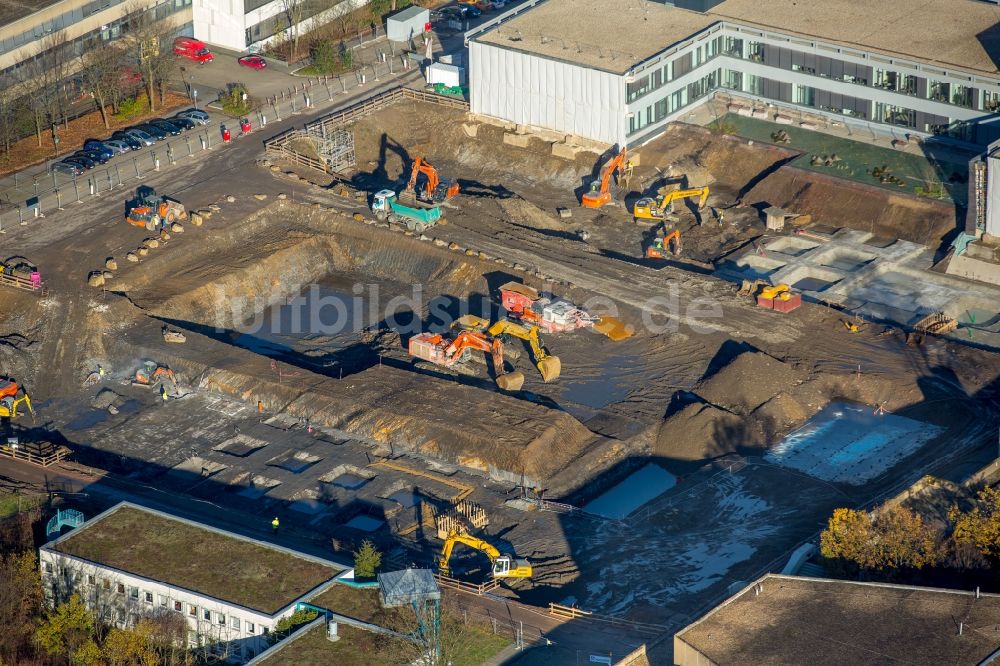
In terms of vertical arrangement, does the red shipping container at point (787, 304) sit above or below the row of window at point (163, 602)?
above

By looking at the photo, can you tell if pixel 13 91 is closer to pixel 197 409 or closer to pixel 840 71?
pixel 197 409

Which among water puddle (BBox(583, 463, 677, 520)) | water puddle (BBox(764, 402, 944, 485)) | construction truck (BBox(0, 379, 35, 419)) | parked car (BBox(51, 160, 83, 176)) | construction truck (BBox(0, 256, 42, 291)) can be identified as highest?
parked car (BBox(51, 160, 83, 176))

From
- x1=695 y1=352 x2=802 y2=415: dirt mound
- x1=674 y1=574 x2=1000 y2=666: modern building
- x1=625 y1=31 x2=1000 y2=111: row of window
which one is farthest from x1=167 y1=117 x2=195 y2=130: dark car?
x1=674 y1=574 x2=1000 y2=666: modern building

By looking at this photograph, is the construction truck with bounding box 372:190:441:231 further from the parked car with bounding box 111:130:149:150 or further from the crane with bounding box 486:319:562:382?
the parked car with bounding box 111:130:149:150

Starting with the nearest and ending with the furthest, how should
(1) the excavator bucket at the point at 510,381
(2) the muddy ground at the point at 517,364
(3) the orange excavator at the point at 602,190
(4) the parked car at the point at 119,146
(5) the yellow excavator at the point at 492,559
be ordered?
1. (5) the yellow excavator at the point at 492,559
2. (2) the muddy ground at the point at 517,364
3. (1) the excavator bucket at the point at 510,381
4. (3) the orange excavator at the point at 602,190
5. (4) the parked car at the point at 119,146

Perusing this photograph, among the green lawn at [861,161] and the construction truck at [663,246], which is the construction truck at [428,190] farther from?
the green lawn at [861,161]

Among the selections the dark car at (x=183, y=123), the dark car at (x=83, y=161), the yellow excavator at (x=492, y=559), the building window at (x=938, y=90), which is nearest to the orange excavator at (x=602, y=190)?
the building window at (x=938, y=90)

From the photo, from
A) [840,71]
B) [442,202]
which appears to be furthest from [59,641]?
[840,71]

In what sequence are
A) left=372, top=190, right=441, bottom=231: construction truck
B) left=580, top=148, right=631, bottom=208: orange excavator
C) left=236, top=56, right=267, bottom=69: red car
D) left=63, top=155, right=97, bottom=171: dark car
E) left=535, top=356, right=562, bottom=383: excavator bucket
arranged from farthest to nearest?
left=236, top=56, right=267, bottom=69: red car
left=63, top=155, right=97, bottom=171: dark car
left=580, top=148, right=631, bottom=208: orange excavator
left=372, top=190, right=441, bottom=231: construction truck
left=535, top=356, right=562, bottom=383: excavator bucket
